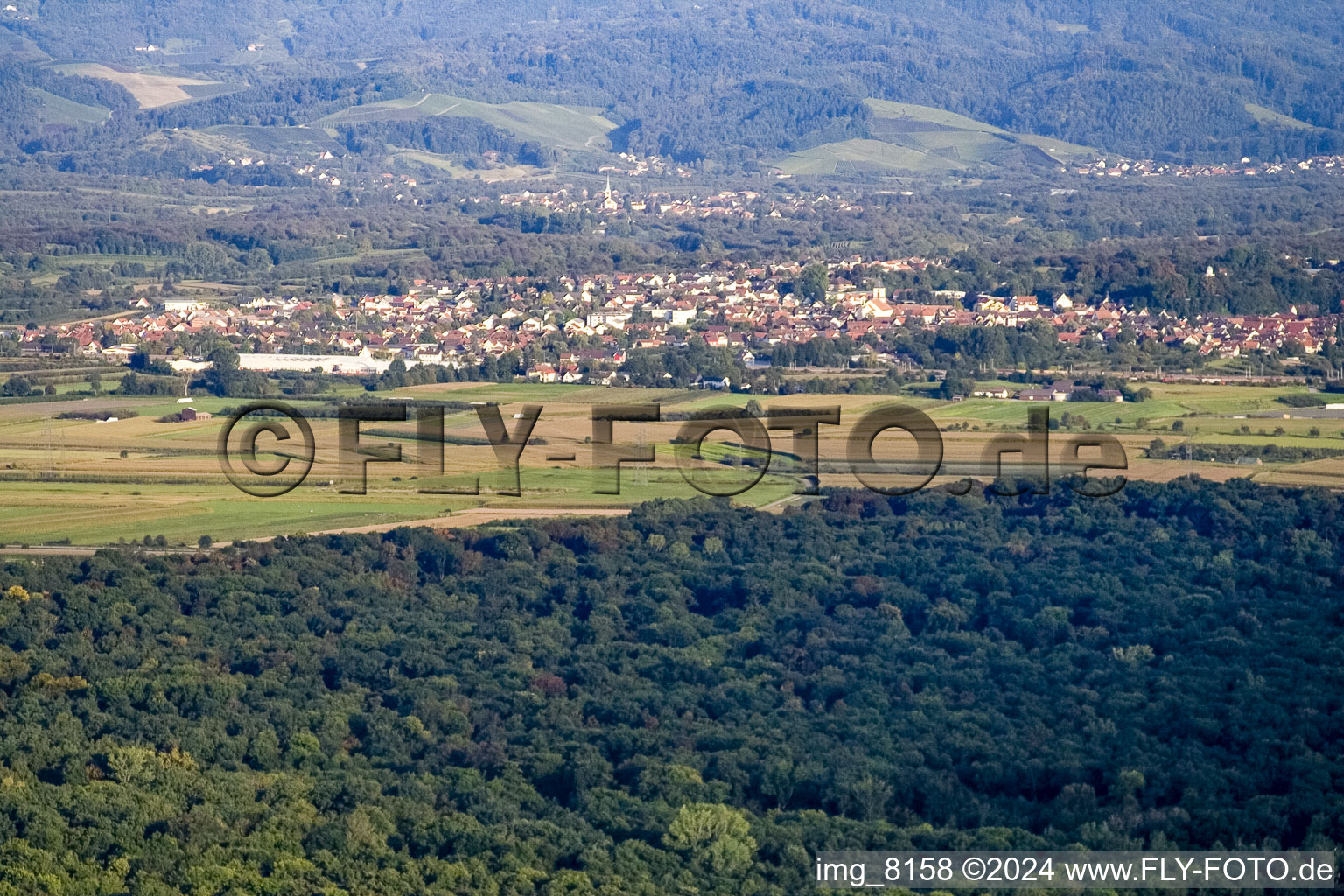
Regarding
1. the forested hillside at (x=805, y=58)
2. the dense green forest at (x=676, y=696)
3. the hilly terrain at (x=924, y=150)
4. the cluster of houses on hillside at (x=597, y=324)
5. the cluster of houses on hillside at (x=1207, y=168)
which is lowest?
the dense green forest at (x=676, y=696)

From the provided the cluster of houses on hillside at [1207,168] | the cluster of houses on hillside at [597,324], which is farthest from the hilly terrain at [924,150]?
the cluster of houses on hillside at [597,324]

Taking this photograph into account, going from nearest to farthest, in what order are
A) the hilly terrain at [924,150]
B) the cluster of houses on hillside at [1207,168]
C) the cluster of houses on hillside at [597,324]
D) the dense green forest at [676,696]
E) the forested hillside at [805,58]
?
the dense green forest at [676,696] < the cluster of houses on hillside at [597,324] < the cluster of houses on hillside at [1207,168] < the hilly terrain at [924,150] < the forested hillside at [805,58]

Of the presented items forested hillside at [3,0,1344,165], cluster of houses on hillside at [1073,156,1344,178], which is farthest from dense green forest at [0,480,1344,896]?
forested hillside at [3,0,1344,165]

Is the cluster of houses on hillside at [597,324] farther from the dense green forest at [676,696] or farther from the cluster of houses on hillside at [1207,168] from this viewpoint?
the cluster of houses on hillside at [1207,168]

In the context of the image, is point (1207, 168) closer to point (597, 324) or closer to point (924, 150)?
point (924, 150)

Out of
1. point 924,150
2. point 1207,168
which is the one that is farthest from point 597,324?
point 924,150

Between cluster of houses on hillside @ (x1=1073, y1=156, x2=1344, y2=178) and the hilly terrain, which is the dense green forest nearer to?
cluster of houses on hillside @ (x1=1073, y1=156, x2=1344, y2=178)

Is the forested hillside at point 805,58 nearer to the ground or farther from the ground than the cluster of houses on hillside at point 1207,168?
farther from the ground
